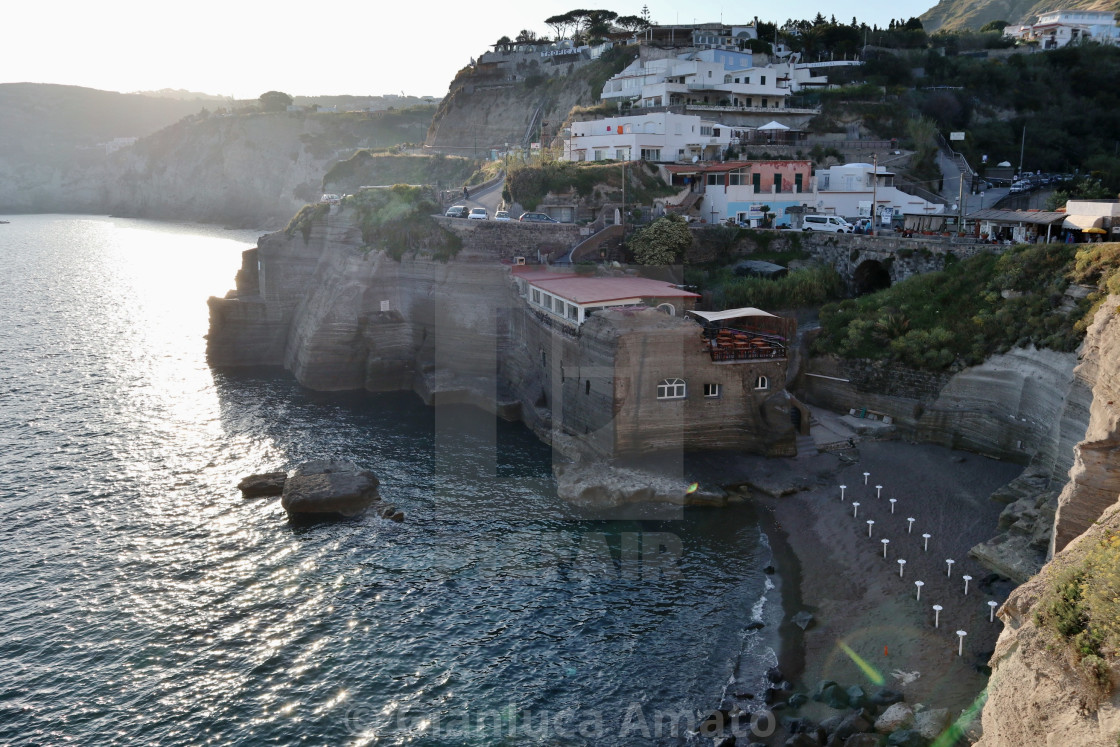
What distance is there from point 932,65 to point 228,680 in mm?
87923

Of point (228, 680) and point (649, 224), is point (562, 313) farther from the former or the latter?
point (228, 680)

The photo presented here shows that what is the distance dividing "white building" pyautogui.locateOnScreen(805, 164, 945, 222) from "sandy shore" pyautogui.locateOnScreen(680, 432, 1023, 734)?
28826 mm

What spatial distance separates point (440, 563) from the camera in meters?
31.2

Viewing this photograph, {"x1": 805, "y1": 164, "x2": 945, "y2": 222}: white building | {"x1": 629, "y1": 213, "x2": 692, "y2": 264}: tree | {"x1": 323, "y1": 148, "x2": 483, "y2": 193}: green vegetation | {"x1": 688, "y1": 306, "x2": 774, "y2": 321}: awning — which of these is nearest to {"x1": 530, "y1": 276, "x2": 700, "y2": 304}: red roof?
{"x1": 688, "y1": 306, "x2": 774, "y2": 321}: awning

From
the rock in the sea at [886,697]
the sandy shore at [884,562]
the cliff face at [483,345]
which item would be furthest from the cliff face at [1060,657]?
the cliff face at [483,345]

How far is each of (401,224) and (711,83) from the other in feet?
124

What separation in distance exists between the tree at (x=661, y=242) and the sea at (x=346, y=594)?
52.1 ft

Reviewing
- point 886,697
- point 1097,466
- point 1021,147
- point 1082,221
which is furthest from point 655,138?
point 886,697

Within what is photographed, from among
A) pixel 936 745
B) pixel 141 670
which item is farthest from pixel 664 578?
pixel 141 670

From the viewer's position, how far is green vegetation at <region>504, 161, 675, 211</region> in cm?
6288

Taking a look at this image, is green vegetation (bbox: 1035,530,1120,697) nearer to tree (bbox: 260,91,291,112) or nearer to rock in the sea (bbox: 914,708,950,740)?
rock in the sea (bbox: 914,708,950,740)

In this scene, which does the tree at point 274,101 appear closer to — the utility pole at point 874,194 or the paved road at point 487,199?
the paved road at point 487,199

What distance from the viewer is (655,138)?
68.0 meters

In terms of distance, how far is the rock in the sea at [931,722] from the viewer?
20.1m
